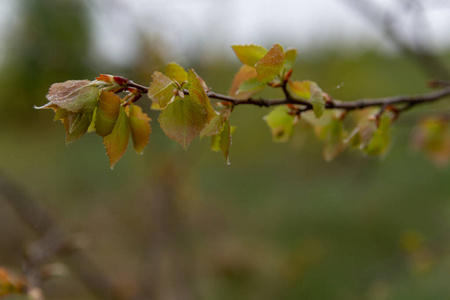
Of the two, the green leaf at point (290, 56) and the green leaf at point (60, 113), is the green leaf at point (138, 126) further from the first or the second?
the green leaf at point (290, 56)

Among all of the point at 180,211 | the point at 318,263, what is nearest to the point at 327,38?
the point at 318,263

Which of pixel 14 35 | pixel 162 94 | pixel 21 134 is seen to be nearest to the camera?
pixel 162 94

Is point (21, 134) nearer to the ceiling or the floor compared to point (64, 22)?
nearer to the floor

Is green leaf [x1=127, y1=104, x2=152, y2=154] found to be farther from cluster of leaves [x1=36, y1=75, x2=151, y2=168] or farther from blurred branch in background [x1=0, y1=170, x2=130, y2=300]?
blurred branch in background [x1=0, y1=170, x2=130, y2=300]

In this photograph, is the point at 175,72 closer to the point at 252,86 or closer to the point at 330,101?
the point at 252,86

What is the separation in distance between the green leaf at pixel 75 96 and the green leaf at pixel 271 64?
0.60ft

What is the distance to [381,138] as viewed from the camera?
0.56 meters

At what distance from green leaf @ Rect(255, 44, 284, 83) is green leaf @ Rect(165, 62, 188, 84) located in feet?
0.28

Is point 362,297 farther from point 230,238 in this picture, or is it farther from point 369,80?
point 369,80

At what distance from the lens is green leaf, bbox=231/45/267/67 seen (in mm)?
508

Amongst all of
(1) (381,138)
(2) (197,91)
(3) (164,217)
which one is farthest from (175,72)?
(3) (164,217)

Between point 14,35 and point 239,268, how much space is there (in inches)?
121

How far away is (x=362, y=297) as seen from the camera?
1.93 meters

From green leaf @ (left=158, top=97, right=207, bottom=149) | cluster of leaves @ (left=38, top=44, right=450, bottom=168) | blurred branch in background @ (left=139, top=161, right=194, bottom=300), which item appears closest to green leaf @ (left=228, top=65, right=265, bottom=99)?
cluster of leaves @ (left=38, top=44, right=450, bottom=168)
